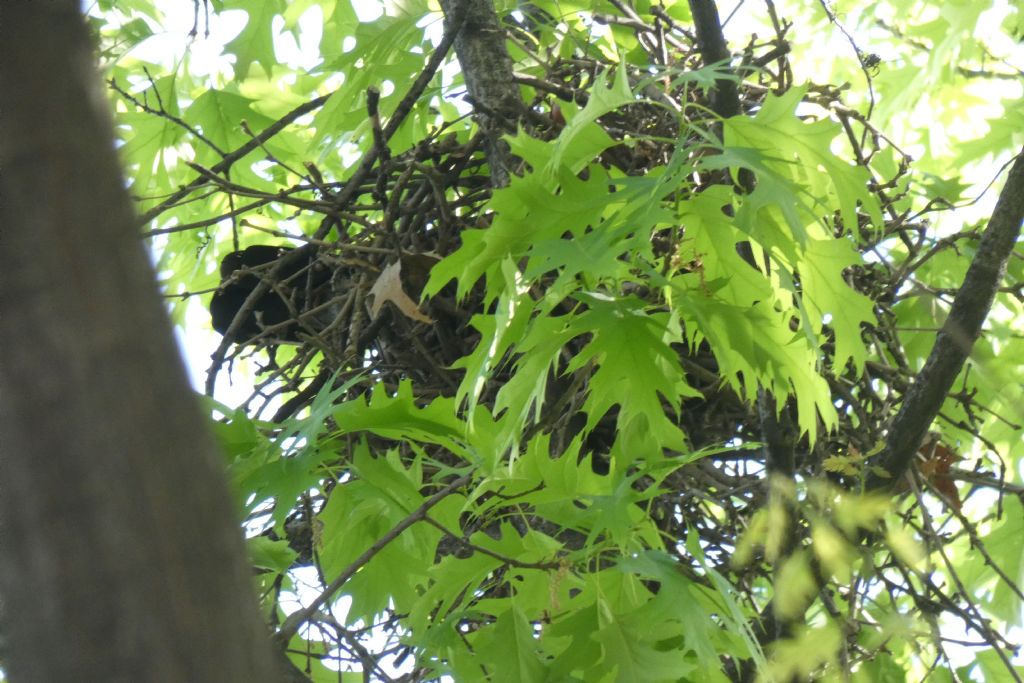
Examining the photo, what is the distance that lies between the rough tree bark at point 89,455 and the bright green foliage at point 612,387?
1.86 ft

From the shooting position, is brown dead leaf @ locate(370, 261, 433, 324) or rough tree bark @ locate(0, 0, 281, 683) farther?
brown dead leaf @ locate(370, 261, 433, 324)

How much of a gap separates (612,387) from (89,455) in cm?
74

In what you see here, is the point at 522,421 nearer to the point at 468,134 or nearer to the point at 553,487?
the point at 553,487

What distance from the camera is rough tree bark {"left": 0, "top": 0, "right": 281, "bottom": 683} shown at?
0.26 metres

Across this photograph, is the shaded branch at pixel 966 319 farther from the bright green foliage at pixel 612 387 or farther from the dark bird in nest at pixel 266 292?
the dark bird in nest at pixel 266 292

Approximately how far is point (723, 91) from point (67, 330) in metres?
Result: 0.91

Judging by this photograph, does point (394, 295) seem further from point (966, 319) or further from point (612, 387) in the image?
point (966, 319)

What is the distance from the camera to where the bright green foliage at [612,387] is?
94 cm

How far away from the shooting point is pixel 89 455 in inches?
10.2

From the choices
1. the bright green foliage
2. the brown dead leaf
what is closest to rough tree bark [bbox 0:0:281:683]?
the bright green foliage

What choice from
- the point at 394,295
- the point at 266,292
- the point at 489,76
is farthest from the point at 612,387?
the point at 266,292

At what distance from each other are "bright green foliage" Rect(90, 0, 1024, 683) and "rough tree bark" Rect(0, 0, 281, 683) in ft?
1.86

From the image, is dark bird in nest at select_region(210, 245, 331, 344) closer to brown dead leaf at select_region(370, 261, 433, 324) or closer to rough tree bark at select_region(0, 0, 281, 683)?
brown dead leaf at select_region(370, 261, 433, 324)

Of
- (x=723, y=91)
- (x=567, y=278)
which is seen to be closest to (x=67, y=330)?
(x=567, y=278)
